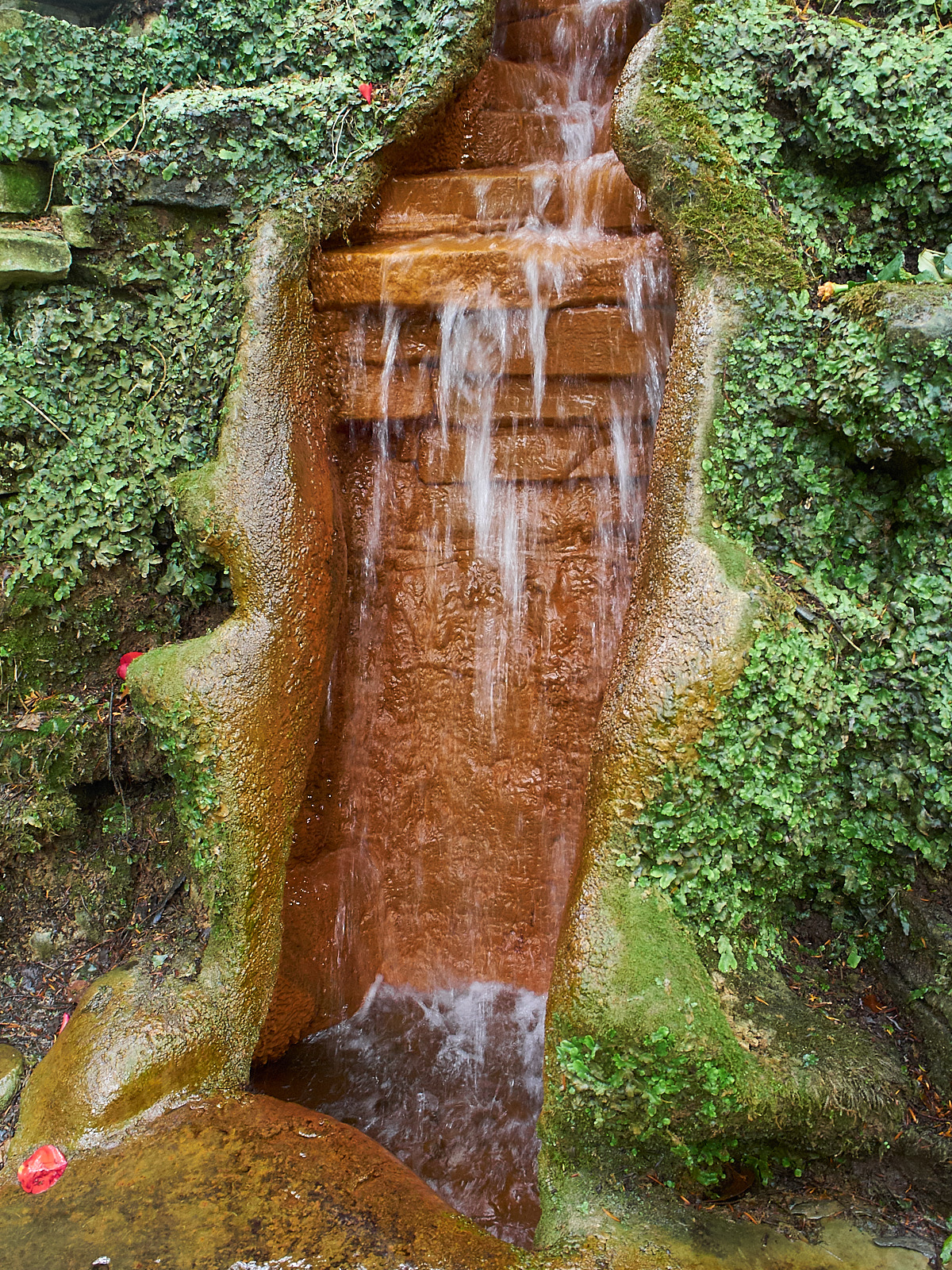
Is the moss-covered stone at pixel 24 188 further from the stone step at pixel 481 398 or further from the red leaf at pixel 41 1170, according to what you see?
the red leaf at pixel 41 1170

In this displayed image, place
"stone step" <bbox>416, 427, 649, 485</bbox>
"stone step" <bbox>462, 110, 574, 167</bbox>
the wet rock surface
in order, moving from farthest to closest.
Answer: "stone step" <bbox>462, 110, 574, 167</bbox> → "stone step" <bbox>416, 427, 649, 485</bbox> → the wet rock surface

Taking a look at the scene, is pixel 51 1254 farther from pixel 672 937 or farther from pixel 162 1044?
pixel 672 937

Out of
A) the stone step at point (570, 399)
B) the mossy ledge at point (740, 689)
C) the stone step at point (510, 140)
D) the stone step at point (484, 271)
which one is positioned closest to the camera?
the mossy ledge at point (740, 689)

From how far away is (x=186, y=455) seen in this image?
13.1 ft

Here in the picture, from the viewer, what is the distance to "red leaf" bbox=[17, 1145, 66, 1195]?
271cm

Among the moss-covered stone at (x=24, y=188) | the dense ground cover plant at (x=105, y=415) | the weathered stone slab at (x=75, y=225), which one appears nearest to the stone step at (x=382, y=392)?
the dense ground cover plant at (x=105, y=415)

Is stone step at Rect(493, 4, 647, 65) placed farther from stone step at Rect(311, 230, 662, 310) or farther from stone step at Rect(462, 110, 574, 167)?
stone step at Rect(311, 230, 662, 310)

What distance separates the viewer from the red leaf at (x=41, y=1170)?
8.90 ft

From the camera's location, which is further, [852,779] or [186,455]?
[186,455]

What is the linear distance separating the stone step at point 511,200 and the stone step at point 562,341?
0.52m

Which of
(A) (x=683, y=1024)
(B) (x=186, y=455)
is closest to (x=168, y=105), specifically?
(B) (x=186, y=455)

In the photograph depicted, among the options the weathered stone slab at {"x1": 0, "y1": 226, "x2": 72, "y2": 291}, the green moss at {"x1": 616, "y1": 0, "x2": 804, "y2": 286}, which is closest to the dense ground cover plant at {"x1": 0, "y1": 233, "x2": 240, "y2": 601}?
the weathered stone slab at {"x1": 0, "y1": 226, "x2": 72, "y2": 291}

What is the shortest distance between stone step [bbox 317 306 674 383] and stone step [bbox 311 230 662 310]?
0.21 feet

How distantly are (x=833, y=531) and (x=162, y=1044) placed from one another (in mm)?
2995
